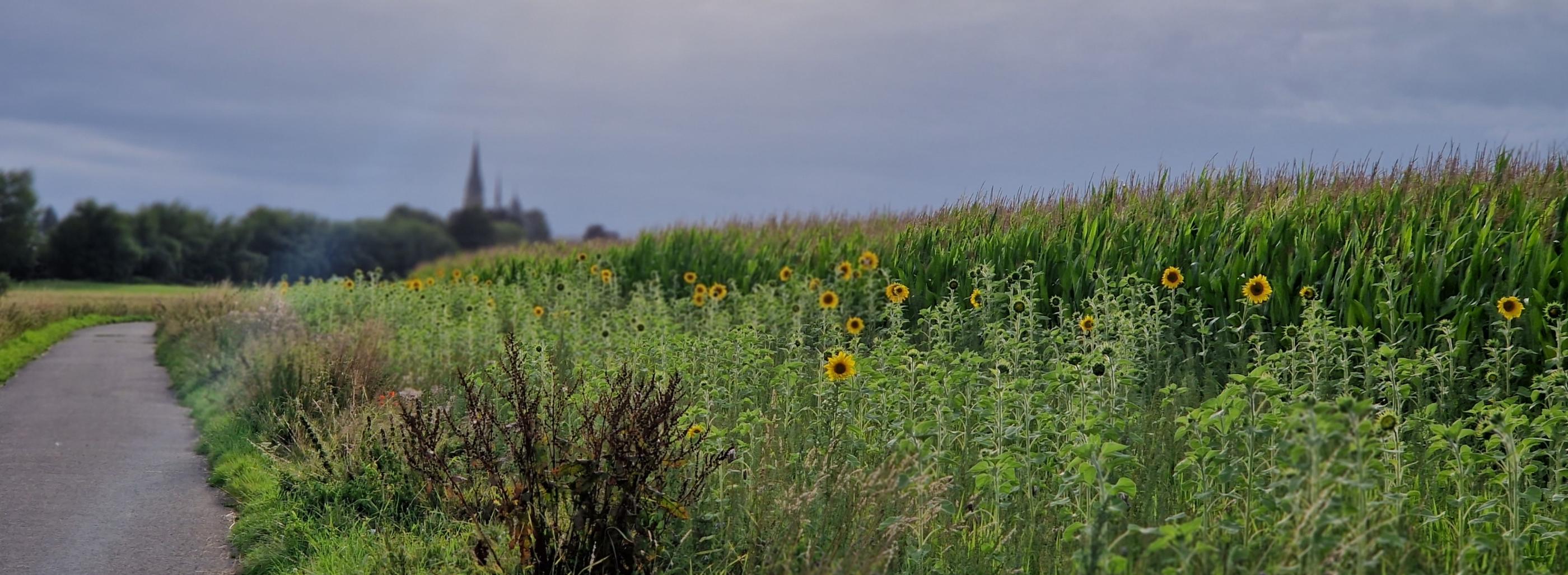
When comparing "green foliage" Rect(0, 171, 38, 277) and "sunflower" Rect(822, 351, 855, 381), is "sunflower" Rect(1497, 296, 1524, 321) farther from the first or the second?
"green foliage" Rect(0, 171, 38, 277)

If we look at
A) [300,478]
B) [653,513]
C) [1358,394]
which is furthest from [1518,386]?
[300,478]

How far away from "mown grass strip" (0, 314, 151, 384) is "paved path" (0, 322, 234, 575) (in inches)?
78.2

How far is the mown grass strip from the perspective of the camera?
14.8 meters

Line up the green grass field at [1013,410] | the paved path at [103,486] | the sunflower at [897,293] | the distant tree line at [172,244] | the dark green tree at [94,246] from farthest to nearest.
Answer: the dark green tree at [94,246] < the distant tree line at [172,244] < the sunflower at [897,293] < the paved path at [103,486] < the green grass field at [1013,410]

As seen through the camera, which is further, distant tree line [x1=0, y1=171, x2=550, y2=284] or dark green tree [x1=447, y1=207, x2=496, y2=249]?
dark green tree [x1=447, y1=207, x2=496, y2=249]

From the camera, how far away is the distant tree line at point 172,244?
104ft

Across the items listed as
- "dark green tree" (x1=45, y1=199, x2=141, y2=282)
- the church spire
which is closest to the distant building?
the church spire

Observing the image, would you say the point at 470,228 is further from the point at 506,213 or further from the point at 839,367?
the point at 839,367

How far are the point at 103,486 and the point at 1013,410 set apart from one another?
6.23 m

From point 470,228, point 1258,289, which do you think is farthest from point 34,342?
→ point 470,228

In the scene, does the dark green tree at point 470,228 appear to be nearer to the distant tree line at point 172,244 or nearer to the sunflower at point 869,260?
the distant tree line at point 172,244

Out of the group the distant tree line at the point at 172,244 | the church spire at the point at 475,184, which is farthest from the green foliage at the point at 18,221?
the church spire at the point at 475,184

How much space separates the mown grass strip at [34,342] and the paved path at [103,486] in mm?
1985

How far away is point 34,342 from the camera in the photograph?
17.9 m
